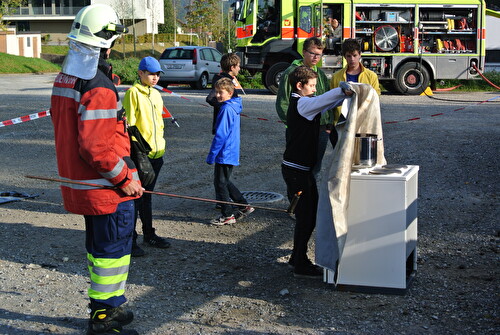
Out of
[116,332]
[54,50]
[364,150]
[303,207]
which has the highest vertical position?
[54,50]

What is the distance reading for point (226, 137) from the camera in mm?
7262

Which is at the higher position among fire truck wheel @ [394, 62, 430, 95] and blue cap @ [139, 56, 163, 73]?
blue cap @ [139, 56, 163, 73]

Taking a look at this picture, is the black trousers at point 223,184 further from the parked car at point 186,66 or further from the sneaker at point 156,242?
the parked car at point 186,66

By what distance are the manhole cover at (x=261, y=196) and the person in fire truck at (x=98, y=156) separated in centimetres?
400

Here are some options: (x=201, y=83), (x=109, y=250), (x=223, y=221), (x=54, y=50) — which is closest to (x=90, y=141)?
(x=109, y=250)

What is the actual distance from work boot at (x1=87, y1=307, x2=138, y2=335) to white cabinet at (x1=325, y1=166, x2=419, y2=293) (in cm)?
173

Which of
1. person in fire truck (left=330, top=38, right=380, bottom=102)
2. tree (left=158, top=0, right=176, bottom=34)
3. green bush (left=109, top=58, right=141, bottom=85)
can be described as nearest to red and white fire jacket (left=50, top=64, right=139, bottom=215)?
person in fire truck (left=330, top=38, right=380, bottom=102)

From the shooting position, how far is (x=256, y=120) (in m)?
15.3

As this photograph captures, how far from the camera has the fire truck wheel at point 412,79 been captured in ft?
72.4

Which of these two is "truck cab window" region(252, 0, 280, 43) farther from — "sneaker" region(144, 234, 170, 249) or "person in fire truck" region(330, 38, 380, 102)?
"sneaker" region(144, 234, 170, 249)

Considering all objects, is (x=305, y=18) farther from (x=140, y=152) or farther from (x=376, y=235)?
(x=376, y=235)

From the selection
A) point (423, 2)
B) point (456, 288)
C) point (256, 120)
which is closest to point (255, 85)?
point (423, 2)

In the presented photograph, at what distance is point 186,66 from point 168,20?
61270 millimetres

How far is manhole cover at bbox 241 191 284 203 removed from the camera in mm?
8398
